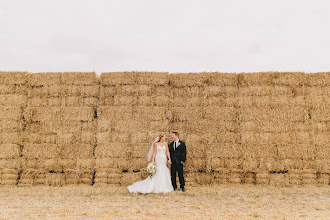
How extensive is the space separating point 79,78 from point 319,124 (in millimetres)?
9812

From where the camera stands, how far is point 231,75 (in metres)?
11.7

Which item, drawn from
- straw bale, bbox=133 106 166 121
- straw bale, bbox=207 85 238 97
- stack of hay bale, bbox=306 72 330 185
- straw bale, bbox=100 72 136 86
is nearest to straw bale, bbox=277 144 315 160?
stack of hay bale, bbox=306 72 330 185

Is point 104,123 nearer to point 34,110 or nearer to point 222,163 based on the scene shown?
point 34,110

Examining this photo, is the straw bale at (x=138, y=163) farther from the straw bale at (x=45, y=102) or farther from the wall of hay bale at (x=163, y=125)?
the straw bale at (x=45, y=102)

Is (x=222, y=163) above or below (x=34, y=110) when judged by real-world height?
below

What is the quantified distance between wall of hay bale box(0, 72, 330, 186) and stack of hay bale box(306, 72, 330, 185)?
4 centimetres

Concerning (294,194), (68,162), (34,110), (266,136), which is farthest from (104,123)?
(294,194)

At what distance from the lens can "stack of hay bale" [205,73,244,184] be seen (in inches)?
432

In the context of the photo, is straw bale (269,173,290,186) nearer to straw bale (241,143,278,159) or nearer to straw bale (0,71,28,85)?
straw bale (241,143,278,159)

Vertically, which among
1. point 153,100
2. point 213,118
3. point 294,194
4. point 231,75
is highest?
point 231,75

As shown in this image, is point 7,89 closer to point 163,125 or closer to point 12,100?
point 12,100

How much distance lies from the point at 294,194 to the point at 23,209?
8.15m

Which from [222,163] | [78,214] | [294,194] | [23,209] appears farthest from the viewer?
[222,163]

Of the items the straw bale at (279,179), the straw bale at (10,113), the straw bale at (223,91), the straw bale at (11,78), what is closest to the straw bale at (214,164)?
the straw bale at (279,179)
